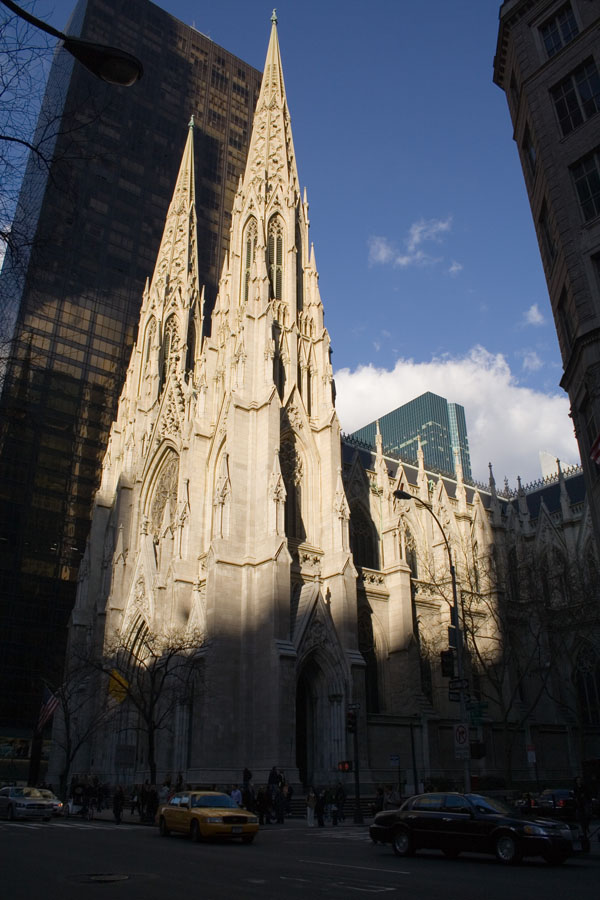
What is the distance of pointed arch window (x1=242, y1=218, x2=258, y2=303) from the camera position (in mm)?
43516

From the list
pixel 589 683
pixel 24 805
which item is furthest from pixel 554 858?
pixel 589 683

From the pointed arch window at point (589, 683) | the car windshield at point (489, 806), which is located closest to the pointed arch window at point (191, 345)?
the pointed arch window at point (589, 683)

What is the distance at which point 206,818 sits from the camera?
15695 millimetres

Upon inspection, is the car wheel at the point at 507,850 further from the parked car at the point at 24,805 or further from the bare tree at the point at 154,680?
the bare tree at the point at 154,680

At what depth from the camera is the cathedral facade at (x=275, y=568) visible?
3123cm

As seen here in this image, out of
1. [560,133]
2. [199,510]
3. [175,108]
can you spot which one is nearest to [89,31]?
[175,108]

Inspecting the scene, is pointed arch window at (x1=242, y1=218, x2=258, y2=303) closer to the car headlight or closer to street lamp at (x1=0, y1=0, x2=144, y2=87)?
the car headlight

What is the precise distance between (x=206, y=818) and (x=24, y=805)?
10.3m

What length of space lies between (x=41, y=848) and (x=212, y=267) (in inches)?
2699

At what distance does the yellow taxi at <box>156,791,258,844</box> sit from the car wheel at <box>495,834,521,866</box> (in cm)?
549

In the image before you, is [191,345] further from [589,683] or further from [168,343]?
[589,683]

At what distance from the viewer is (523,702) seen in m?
42.5

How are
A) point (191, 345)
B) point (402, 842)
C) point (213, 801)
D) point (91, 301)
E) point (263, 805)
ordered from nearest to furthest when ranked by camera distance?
point (402, 842) < point (213, 801) < point (263, 805) < point (191, 345) < point (91, 301)

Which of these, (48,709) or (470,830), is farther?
(48,709)
